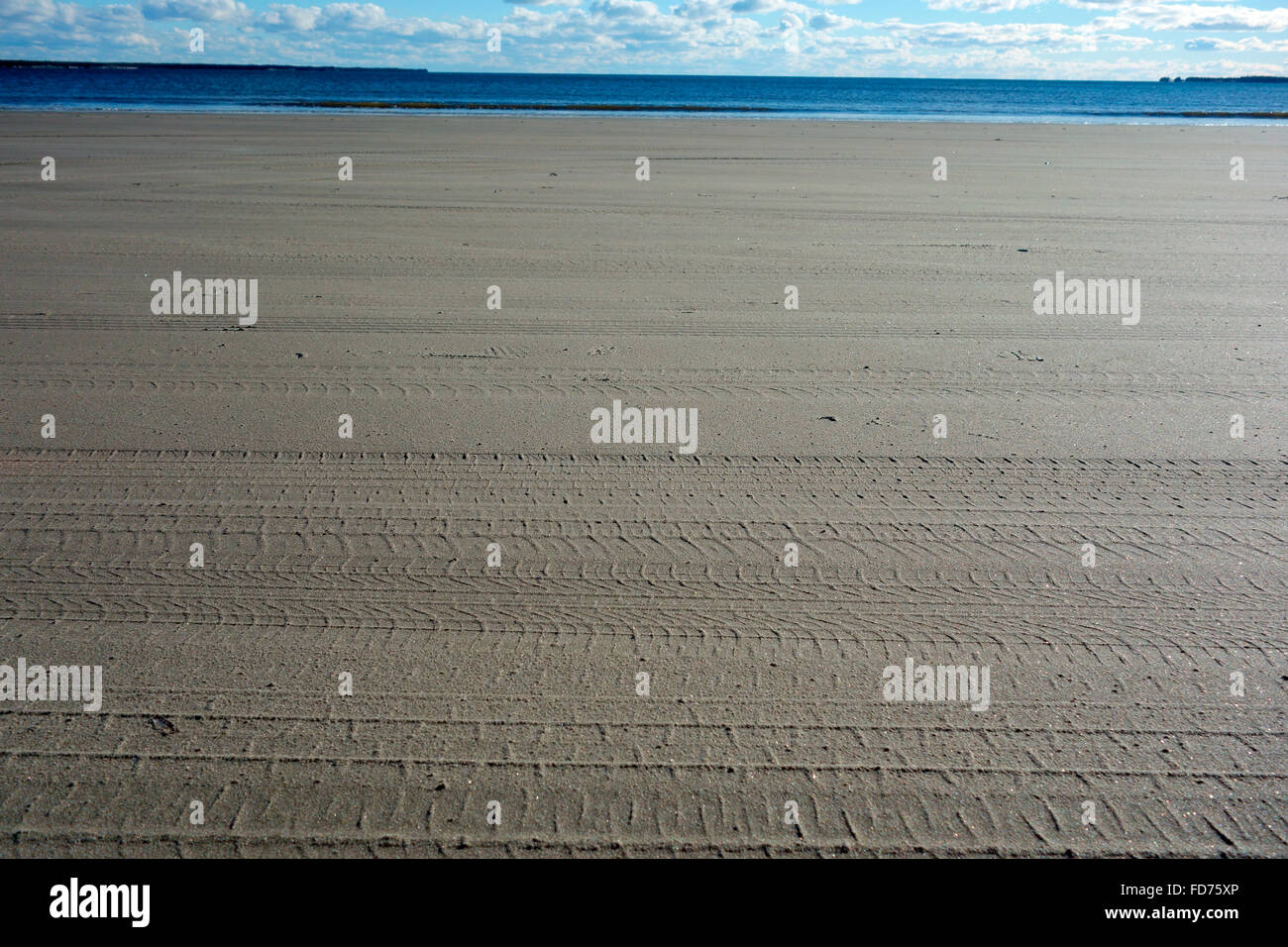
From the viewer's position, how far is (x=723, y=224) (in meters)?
12.1

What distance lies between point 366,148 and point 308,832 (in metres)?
21.6

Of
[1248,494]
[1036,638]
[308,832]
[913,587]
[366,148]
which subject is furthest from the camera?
[366,148]

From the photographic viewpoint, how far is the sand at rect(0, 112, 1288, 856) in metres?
2.81

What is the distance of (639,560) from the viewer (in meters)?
4.08

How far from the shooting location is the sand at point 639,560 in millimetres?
2811
